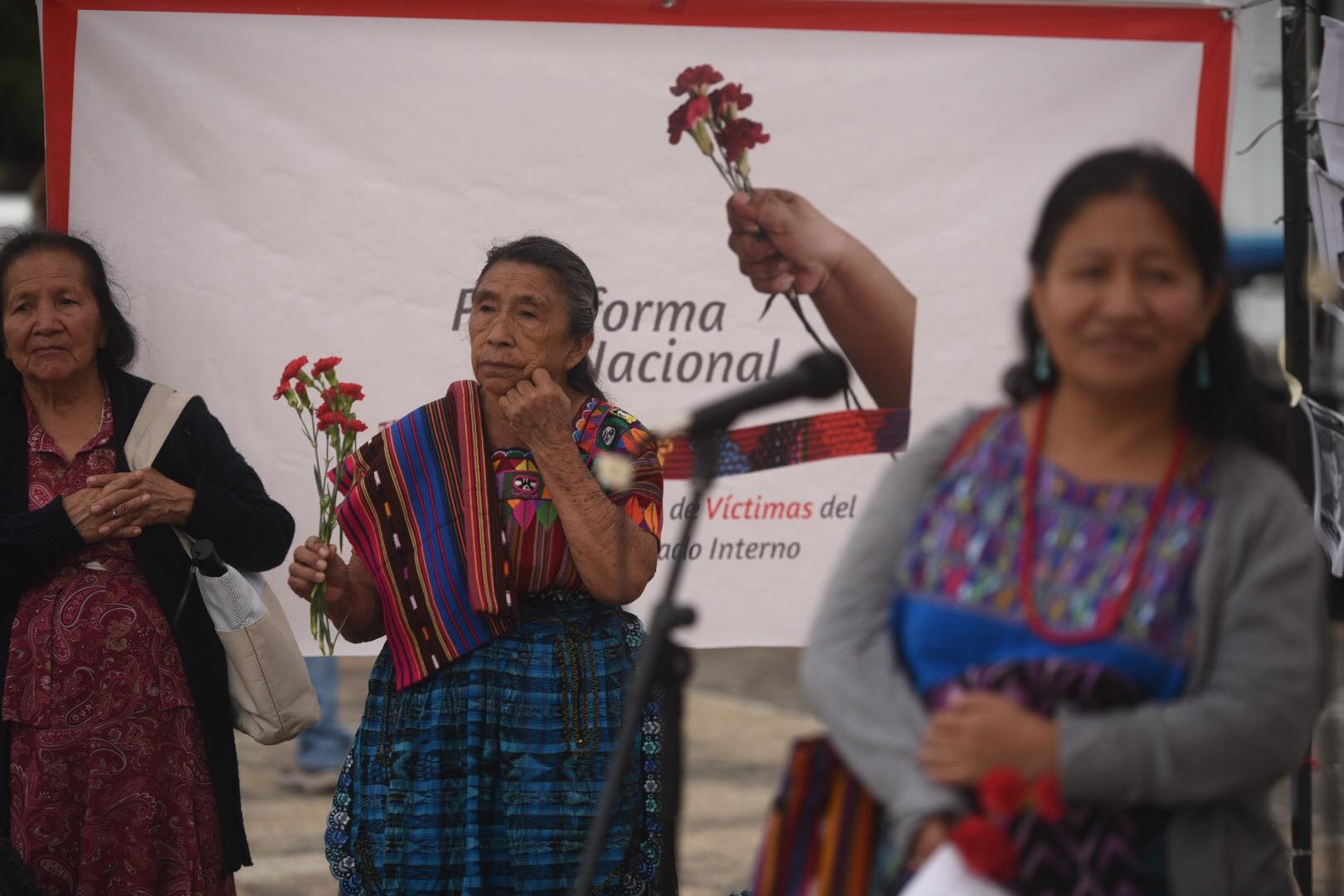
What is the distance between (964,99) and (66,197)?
Result: 263 cm

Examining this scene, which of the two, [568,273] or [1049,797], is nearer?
[1049,797]

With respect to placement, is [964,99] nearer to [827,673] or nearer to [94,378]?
[94,378]

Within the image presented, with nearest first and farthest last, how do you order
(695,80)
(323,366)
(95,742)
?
(95,742) → (323,366) → (695,80)

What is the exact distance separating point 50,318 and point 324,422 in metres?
0.71

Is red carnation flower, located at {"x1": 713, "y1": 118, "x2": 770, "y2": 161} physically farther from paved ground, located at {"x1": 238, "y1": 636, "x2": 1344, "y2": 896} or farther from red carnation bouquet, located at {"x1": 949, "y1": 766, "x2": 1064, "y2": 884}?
red carnation bouquet, located at {"x1": 949, "y1": 766, "x2": 1064, "y2": 884}

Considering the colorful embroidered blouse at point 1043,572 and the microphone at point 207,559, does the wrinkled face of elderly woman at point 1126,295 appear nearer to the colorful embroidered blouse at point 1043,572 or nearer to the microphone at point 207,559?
the colorful embroidered blouse at point 1043,572

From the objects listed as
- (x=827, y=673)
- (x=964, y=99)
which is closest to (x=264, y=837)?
(x=964, y=99)

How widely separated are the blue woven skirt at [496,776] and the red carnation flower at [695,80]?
5.73 ft

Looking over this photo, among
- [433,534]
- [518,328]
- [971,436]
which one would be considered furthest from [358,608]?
[971,436]

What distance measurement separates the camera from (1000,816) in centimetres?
176

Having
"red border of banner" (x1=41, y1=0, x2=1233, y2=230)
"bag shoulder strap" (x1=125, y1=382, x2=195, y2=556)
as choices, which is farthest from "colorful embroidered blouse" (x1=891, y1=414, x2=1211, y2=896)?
"red border of banner" (x1=41, y1=0, x2=1233, y2=230)

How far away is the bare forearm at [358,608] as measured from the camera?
3.34 meters

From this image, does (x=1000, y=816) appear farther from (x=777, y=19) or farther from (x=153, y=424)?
(x=777, y=19)

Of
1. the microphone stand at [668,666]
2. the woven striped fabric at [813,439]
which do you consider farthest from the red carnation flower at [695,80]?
the microphone stand at [668,666]
